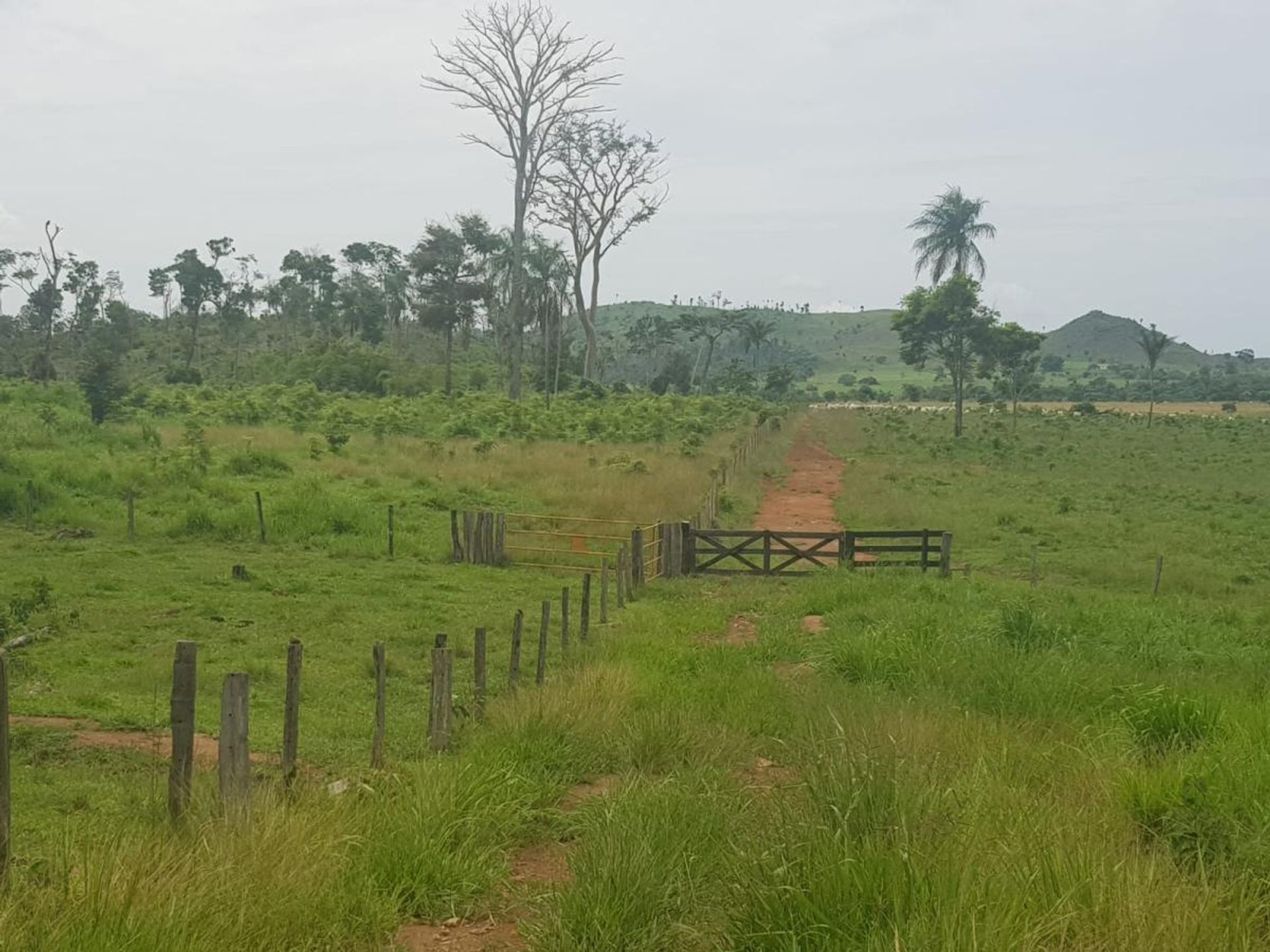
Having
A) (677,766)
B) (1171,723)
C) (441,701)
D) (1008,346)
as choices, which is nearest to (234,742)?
(441,701)

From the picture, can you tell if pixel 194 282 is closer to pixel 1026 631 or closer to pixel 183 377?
pixel 183 377

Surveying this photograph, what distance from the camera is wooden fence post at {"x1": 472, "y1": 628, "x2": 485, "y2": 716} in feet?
30.3

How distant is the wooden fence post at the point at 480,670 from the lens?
9.23 metres

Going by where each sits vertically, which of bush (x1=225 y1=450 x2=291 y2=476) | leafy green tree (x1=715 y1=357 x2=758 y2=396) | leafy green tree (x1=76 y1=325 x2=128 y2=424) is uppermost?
leafy green tree (x1=715 y1=357 x2=758 y2=396)

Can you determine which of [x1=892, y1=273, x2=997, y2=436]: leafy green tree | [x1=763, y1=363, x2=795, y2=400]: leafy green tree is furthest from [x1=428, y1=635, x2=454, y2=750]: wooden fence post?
[x1=763, y1=363, x2=795, y2=400]: leafy green tree

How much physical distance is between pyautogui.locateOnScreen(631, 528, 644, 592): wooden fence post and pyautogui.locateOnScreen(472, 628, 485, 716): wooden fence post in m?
10.7

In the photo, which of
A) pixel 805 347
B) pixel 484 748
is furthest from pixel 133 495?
pixel 805 347

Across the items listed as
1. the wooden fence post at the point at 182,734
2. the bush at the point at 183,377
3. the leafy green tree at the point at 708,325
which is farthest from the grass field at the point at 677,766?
the leafy green tree at the point at 708,325

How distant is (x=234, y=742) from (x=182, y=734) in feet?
1.00

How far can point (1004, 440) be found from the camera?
199 ft

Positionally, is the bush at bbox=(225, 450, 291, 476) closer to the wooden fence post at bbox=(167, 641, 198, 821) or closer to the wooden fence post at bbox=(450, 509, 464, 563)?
the wooden fence post at bbox=(450, 509, 464, 563)

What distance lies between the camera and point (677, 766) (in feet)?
26.4

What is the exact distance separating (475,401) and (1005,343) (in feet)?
104

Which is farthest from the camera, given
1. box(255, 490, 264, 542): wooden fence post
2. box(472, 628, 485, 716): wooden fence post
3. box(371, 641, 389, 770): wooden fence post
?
box(255, 490, 264, 542): wooden fence post
